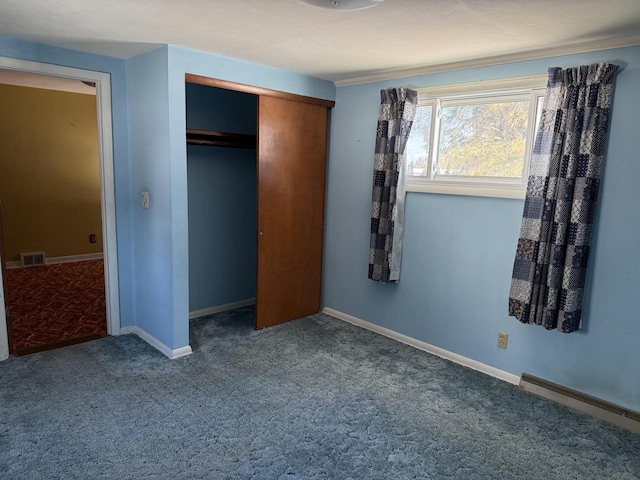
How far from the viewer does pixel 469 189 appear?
3092mm

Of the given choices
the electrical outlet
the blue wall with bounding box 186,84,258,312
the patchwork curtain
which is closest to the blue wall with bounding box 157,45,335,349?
the blue wall with bounding box 186,84,258,312

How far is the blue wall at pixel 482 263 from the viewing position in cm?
246

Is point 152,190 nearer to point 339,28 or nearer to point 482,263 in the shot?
point 339,28

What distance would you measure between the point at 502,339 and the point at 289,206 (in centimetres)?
200

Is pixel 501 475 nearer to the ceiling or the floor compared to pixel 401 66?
nearer to the floor

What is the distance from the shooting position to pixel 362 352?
11.1 ft

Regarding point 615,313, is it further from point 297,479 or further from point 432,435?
point 297,479

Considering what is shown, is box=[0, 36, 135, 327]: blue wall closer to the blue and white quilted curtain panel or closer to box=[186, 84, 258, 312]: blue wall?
box=[186, 84, 258, 312]: blue wall

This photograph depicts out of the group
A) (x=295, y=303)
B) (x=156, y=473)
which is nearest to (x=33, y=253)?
(x=295, y=303)

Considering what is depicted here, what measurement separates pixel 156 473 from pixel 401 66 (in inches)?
120

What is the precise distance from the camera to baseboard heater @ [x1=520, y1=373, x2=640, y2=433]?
8.11 ft

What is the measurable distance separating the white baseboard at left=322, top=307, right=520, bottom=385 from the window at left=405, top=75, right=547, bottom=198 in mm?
1226

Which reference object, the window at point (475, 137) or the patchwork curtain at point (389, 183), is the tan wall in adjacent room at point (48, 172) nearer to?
the patchwork curtain at point (389, 183)

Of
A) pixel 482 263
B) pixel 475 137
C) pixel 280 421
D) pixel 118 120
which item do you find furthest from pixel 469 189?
pixel 118 120
